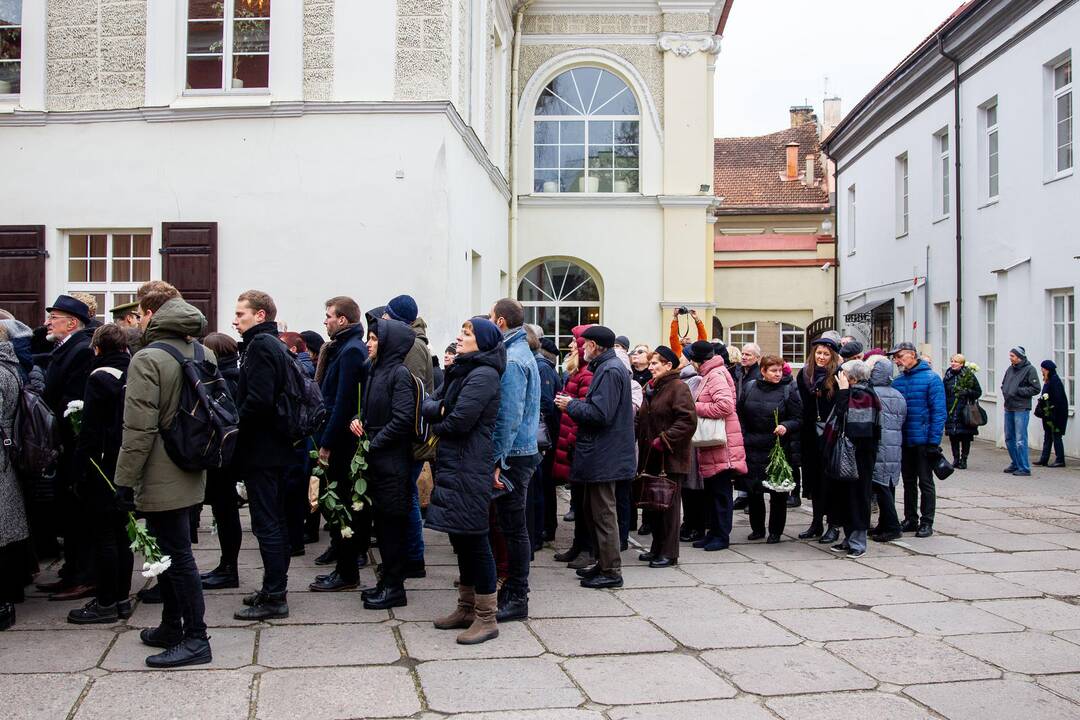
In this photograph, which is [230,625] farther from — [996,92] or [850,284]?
[850,284]

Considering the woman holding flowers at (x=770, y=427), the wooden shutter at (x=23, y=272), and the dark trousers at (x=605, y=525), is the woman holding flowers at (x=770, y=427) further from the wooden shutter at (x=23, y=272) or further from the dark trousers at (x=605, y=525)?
the wooden shutter at (x=23, y=272)

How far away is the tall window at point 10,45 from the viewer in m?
12.7

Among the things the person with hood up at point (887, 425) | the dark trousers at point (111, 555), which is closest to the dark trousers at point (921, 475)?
the person with hood up at point (887, 425)

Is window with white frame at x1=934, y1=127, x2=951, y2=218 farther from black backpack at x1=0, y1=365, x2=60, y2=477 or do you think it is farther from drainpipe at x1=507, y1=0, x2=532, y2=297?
black backpack at x1=0, y1=365, x2=60, y2=477

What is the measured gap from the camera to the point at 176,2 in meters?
12.4

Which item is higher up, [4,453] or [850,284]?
[850,284]

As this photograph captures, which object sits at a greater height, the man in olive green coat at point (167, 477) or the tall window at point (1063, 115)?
the tall window at point (1063, 115)

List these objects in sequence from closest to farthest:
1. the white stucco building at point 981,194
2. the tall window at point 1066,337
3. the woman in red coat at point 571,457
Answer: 1. the woman in red coat at point 571,457
2. the tall window at point 1066,337
3. the white stucco building at point 981,194

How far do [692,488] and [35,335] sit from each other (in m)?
5.05

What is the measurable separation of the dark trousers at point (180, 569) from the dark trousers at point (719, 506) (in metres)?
4.46

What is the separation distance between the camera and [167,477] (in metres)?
5.14

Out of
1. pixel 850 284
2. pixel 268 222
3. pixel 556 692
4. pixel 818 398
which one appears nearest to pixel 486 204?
pixel 268 222

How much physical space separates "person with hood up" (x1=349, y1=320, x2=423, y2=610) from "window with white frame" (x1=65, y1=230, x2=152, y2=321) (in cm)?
760

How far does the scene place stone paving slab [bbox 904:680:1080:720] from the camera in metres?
4.61
